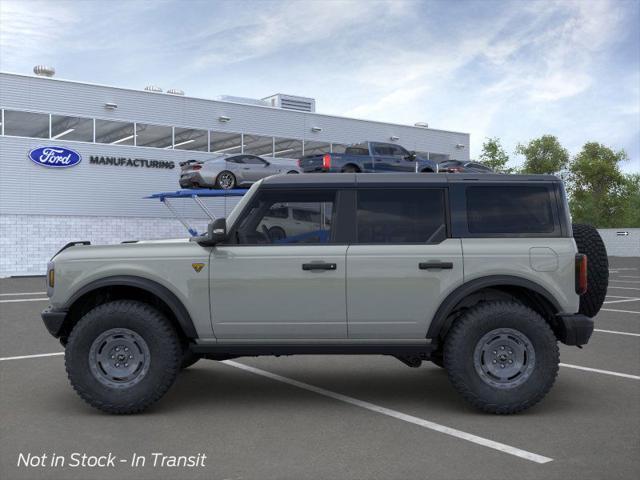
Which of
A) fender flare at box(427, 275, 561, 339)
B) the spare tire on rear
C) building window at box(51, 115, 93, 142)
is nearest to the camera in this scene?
fender flare at box(427, 275, 561, 339)

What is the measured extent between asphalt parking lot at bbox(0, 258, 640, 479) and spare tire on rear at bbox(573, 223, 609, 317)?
0.86 m

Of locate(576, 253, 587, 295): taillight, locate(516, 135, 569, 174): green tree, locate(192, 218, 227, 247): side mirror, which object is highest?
locate(516, 135, 569, 174): green tree

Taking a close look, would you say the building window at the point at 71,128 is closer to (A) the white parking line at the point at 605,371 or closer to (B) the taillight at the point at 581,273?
(A) the white parking line at the point at 605,371

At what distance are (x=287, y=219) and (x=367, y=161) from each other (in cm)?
1672

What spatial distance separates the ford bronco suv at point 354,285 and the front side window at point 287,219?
12 mm

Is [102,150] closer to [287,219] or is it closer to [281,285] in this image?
[287,219]

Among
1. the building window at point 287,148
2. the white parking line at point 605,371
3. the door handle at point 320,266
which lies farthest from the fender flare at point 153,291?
the building window at point 287,148

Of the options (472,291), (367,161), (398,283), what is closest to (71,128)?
(367,161)

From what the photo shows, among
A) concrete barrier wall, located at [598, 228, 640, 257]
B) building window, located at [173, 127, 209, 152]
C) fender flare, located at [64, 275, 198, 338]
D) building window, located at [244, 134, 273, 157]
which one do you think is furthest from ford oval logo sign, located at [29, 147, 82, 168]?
concrete barrier wall, located at [598, 228, 640, 257]

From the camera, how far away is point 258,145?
34.9 m

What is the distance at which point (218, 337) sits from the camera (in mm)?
5910

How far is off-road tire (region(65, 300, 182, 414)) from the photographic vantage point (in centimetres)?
570

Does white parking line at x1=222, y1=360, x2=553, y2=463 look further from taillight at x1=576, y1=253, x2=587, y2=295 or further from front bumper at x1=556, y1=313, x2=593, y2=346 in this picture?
taillight at x1=576, y1=253, x2=587, y2=295

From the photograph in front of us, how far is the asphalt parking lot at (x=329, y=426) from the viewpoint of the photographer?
436 cm
